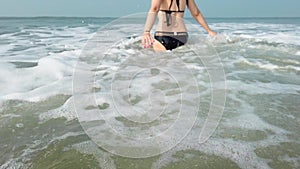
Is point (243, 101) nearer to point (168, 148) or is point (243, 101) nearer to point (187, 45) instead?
point (168, 148)

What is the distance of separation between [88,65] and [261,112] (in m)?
2.86

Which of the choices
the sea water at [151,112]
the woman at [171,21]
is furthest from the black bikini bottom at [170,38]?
the sea water at [151,112]

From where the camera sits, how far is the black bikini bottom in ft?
13.9

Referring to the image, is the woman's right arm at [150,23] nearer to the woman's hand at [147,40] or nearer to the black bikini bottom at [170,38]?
the woman's hand at [147,40]

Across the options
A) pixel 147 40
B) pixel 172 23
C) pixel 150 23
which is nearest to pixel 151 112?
pixel 147 40

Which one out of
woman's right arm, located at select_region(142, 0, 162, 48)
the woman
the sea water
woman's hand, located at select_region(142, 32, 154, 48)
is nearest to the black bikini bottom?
the woman

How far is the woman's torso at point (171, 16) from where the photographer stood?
156 inches

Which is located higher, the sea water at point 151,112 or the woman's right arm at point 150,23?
the woman's right arm at point 150,23

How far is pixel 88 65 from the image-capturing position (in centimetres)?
434

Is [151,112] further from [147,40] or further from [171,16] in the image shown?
[171,16]

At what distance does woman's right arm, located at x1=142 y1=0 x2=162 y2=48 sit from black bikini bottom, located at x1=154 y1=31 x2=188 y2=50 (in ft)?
2.00

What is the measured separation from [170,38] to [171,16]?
37 centimetres

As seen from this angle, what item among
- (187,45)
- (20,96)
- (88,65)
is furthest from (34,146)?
(187,45)

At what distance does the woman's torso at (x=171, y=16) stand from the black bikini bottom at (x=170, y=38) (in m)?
0.07
